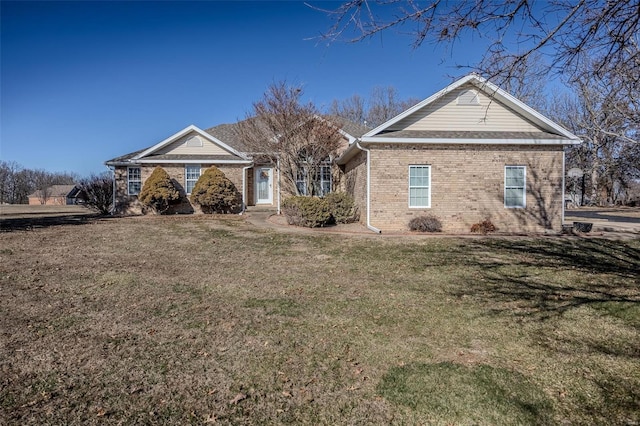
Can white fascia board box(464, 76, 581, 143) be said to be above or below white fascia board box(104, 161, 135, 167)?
above

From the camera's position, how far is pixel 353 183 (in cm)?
1708

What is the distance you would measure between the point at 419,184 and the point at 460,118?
9.80ft

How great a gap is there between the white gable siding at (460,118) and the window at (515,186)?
1.59 metres

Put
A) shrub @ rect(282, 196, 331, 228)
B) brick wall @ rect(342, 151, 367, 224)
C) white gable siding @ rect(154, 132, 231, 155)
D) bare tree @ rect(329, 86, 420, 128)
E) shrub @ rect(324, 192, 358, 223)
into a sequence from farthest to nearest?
bare tree @ rect(329, 86, 420, 128) < white gable siding @ rect(154, 132, 231, 155) < shrub @ rect(324, 192, 358, 223) < brick wall @ rect(342, 151, 367, 224) < shrub @ rect(282, 196, 331, 228)

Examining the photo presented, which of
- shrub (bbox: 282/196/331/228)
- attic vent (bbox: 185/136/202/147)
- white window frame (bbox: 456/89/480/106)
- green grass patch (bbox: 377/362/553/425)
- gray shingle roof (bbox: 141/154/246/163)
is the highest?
white window frame (bbox: 456/89/480/106)

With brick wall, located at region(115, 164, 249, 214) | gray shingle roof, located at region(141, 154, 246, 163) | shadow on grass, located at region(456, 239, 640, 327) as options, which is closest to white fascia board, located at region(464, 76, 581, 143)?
shadow on grass, located at region(456, 239, 640, 327)

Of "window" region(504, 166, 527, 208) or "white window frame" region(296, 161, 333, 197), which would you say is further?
"white window frame" region(296, 161, 333, 197)

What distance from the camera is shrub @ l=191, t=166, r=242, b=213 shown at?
1941cm

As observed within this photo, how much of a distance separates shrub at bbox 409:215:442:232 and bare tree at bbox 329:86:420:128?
32989mm

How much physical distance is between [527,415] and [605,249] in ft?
31.6

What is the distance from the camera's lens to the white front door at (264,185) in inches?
884

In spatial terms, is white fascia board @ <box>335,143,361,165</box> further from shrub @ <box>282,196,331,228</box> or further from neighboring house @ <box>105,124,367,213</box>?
shrub @ <box>282,196,331,228</box>

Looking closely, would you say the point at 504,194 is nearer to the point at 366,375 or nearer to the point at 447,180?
the point at 447,180

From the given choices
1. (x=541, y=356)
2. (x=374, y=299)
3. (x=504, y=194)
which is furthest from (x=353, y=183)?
(x=541, y=356)
